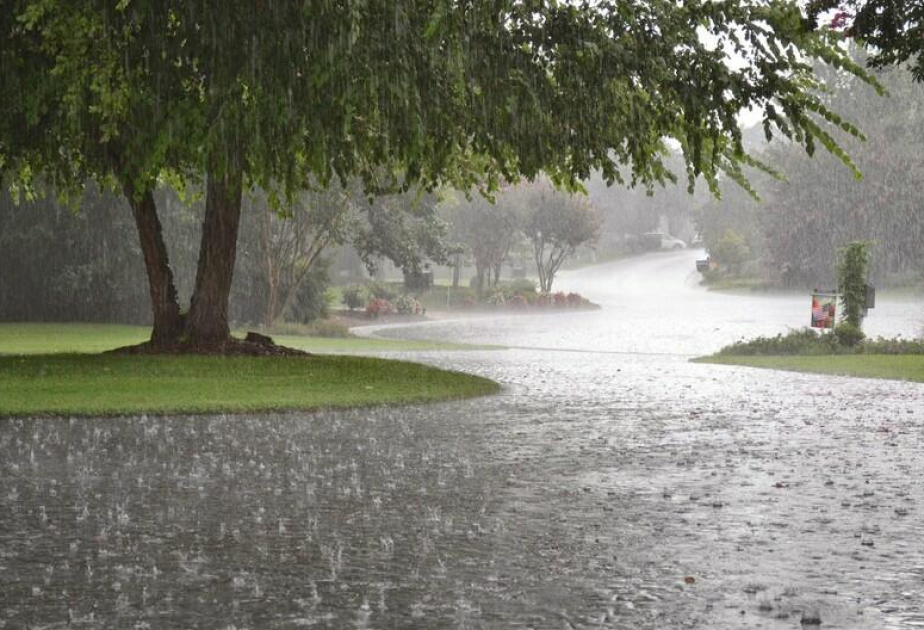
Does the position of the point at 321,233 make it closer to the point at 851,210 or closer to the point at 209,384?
the point at 209,384

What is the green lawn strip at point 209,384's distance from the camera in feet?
51.5

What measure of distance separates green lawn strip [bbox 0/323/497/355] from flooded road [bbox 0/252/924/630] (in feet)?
49.7

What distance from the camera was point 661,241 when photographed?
11412 centimetres

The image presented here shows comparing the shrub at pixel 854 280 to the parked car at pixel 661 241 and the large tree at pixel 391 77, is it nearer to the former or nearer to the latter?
the large tree at pixel 391 77

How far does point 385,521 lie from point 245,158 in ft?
34.0

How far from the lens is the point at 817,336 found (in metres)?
28.5

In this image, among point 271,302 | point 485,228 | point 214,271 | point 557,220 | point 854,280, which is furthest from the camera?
point 485,228

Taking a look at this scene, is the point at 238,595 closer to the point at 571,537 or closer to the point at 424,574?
the point at 424,574

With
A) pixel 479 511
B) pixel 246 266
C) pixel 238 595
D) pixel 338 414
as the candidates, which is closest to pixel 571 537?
pixel 479 511

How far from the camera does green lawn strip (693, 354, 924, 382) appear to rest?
2259 centimetres

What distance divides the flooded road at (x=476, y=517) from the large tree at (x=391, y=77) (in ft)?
12.2

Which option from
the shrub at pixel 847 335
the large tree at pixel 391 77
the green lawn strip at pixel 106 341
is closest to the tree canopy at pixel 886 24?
the large tree at pixel 391 77

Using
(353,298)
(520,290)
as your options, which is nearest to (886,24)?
(353,298)

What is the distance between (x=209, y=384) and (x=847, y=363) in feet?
41.3
